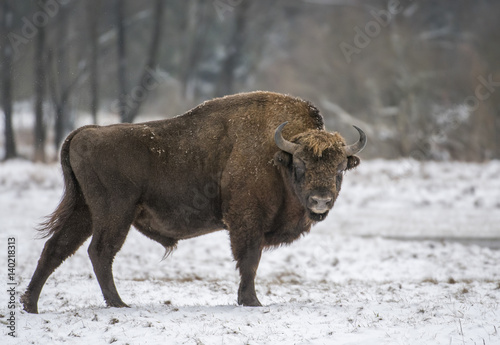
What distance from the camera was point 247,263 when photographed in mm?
6598

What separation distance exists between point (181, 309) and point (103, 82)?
1202 inches

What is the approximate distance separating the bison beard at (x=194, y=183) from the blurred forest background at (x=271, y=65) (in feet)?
41.0

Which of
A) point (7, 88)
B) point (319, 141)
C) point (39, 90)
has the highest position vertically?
point (39, 90)

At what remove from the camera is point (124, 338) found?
515 centimetres

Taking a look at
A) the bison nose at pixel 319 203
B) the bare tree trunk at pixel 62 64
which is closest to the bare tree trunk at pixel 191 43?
the bare tree trunk at pixel 62 64

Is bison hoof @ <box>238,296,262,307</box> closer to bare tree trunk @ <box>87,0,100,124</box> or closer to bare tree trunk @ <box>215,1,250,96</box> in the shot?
bare tree trunk @ <box>87,0,100,124</box>

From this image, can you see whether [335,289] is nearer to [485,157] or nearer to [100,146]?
[100,146]

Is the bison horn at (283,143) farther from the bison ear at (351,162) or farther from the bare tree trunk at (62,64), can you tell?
the bare tree trunk at (62,64)

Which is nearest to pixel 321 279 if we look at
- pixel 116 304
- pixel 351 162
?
pixel 351 162

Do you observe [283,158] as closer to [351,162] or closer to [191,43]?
[351,162]

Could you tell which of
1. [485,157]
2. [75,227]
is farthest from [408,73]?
[75,227]

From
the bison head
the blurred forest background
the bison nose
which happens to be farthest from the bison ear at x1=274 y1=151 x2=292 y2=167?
the blurred forest background

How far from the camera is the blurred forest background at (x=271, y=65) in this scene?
2369 centimetres

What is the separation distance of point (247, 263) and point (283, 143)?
1315mm
